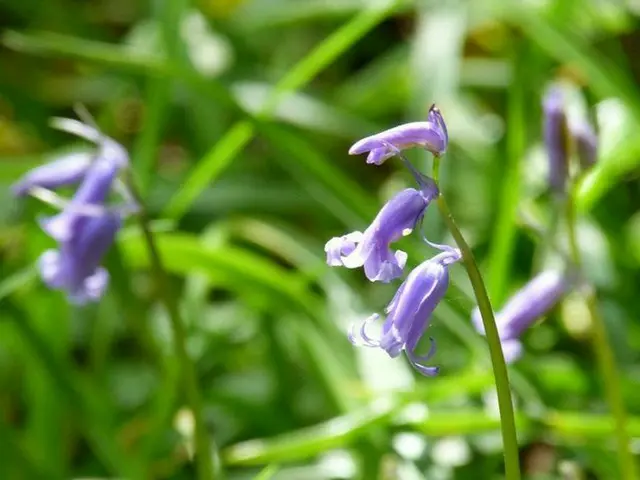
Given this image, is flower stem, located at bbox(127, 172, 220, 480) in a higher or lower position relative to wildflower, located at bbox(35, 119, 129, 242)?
lower

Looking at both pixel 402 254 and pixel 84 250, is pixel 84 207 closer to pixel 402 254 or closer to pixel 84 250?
pixel 84 250

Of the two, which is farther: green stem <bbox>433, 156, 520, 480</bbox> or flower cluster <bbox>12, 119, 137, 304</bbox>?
flower cluster <bbox>12, 119, 137, 304</bbox>

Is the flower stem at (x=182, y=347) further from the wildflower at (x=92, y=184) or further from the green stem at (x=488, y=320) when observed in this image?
the green stem at (x=488, y=320)

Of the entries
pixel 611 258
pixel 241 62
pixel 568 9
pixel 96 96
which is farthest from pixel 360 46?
pixel 611 258

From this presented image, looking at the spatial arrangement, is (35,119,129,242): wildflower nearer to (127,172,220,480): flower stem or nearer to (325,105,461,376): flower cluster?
(127,172,220,480): flower stem

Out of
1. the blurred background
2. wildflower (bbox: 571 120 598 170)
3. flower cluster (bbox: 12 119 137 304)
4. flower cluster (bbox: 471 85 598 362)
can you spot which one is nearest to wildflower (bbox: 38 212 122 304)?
flower cluster (bbox: 12 119 137 304)

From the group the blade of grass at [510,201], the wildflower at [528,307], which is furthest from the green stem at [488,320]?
the blade of grass at [510,201]

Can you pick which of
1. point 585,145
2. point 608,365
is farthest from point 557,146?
point 608,365

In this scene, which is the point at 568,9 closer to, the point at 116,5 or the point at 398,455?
the point at 398,455
